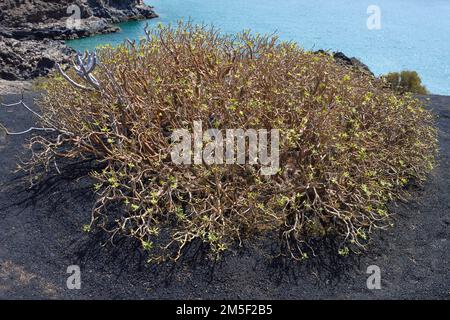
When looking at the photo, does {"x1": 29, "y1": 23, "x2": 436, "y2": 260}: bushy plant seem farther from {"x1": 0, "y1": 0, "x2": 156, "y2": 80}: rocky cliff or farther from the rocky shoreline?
{"x1": 0, "y1": 0, "x2": 156, "y2": 80}: rocky cliff

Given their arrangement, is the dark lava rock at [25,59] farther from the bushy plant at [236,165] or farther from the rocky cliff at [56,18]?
the rocky cliff at [56,18]

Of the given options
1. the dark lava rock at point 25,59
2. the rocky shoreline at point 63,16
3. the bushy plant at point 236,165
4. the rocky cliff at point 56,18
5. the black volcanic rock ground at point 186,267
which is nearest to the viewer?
the black volcanic rock ground at point 186,267

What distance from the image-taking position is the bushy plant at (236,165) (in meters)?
4.71

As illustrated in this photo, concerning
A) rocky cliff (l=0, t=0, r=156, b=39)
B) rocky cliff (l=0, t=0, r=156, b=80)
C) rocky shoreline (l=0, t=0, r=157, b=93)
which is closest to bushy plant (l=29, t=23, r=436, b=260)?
rocky shoreline (l=0, t=0, r=157, b=93)

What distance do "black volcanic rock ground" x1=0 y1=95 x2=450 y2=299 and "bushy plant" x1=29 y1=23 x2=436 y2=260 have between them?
0.17 meters

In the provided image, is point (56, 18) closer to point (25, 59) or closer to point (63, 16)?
point (63, 16)

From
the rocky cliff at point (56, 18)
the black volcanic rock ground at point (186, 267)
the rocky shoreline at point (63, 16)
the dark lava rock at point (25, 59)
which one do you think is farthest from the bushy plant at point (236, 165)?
the rocky cliff at point (56, 18)

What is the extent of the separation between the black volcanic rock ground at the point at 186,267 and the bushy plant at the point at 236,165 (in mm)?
174

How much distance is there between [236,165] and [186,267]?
1.19m

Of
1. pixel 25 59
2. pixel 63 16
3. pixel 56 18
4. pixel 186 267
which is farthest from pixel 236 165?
pixel 63 16

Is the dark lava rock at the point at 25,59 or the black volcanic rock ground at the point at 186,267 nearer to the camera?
the black volcanic rock ground at the point at 186,267

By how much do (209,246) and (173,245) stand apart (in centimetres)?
33

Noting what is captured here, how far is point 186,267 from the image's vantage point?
4.34 m

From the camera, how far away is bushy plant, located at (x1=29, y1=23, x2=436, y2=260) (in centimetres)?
471
